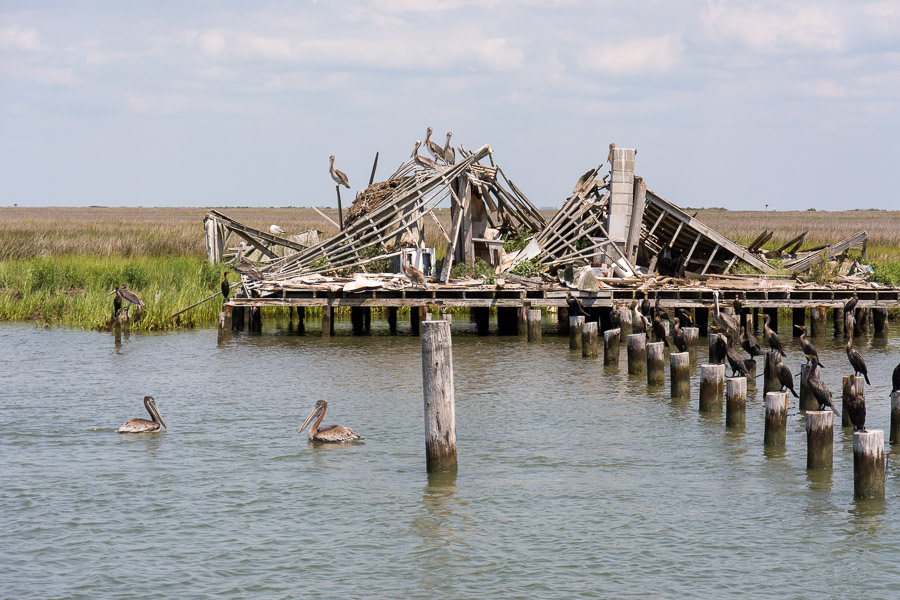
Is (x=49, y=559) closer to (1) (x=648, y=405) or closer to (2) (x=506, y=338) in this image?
(1) (x=648, y=405)

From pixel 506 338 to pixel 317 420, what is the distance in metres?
11.6

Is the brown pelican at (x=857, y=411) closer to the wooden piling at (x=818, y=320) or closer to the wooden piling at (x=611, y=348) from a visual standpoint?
the wooden piling at (x=611, y=348)

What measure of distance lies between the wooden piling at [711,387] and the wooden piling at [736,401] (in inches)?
44.1

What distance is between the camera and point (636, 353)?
1920 cm

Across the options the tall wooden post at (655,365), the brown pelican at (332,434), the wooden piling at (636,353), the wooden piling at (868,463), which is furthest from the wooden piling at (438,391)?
the wooden piling at (636,353)

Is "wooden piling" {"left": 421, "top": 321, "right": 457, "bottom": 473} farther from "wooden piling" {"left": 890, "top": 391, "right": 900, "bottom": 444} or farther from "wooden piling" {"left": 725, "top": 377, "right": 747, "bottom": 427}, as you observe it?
"wooden piling" {"left": 890, "top": 391, "right": 900, "bottom": 444}

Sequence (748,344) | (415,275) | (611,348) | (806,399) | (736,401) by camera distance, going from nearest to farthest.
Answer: (736,401)
(806,399)
(748,344)
(611,348)
(415,275)

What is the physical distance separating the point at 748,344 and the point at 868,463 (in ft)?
22.5

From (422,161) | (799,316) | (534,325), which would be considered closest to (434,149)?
(422,161)

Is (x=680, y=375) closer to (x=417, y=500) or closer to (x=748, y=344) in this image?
(x=748, y=344)

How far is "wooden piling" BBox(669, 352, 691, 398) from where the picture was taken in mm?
16812

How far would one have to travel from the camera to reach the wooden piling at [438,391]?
438 inches

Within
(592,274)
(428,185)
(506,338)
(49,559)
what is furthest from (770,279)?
(49,559)

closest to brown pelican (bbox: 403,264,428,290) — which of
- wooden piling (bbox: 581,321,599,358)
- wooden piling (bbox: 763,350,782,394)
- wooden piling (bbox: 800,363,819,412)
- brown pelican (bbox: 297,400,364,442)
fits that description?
wooden piling (bbox: 581,321,599,358)
